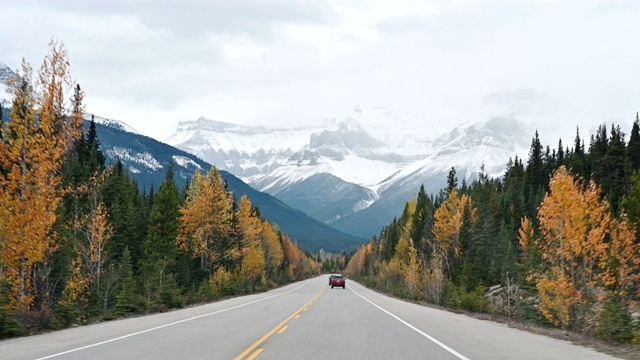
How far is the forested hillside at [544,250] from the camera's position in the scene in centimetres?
2012

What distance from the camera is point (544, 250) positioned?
943 inches

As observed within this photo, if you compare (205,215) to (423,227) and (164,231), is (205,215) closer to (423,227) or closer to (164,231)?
(164,231)

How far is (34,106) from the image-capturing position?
1777 cm

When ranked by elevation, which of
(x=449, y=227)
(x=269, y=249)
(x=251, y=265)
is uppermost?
(x=449, y=227)

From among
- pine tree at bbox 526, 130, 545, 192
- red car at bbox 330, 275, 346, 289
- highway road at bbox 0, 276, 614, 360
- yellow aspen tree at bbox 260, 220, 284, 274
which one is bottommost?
red car at bbox 330, 275, 346, 289

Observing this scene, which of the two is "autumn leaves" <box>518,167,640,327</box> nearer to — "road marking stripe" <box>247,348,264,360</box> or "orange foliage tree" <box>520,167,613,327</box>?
"orange foliage tree" <box>520,167,613,327</box>

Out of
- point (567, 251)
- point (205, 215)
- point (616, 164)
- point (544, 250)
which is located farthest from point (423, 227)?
point (567, 251)

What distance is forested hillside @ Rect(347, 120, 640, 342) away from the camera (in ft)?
66.0

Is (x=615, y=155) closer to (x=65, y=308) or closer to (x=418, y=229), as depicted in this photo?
(x=418, y=229)

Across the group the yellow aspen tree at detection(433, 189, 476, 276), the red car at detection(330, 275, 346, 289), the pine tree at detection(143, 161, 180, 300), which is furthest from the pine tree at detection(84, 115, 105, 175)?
the yellow aspen tree at detection(433, 189, 476, 276)

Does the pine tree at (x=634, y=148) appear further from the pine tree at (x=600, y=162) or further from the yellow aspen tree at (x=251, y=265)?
the yellow aspen tree at (x=251, y=265)

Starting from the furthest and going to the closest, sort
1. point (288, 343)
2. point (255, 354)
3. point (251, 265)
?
1. point (251, 265)
2. point (288, 343)
3. point (255, 354)

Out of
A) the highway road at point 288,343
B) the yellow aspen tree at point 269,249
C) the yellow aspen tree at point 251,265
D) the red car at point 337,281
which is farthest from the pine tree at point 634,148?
the highway road at point 288,343

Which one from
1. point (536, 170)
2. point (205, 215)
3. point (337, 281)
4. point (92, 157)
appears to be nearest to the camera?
point (205, 215)
